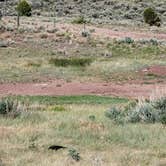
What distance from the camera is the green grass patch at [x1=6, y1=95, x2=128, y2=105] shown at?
74.2 feet

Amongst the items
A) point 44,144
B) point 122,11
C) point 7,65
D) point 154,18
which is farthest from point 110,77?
point 122,11

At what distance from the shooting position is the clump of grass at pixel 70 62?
32531mm

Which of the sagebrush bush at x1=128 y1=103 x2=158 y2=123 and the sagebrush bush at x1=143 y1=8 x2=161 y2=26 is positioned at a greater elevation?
the sagebrush bush at x1=128 y1=103 x2=158 y2=123

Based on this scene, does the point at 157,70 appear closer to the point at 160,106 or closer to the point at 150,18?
the point at 160,106

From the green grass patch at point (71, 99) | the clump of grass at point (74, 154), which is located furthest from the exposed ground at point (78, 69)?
the clump of grass at point (74, 154)

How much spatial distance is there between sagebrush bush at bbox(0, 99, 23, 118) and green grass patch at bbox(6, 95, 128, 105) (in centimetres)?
635

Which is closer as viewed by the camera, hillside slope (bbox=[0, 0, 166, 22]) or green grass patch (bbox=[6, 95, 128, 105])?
green grass patch (bbox=[6, 95, 128, 105])

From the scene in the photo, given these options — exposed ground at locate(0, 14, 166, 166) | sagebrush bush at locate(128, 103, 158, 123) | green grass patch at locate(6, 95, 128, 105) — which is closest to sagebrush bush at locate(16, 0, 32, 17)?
exposed ground at locate(0, 14, 166, 166)

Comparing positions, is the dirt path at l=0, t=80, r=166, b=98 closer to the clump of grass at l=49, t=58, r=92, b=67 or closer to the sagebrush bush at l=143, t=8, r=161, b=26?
the clump of grass at l=49, t=58, r=92, b=67

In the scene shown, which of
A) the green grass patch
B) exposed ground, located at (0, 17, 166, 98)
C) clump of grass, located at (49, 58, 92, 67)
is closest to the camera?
the green grass patch

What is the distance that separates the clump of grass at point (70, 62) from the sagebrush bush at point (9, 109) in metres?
16.5

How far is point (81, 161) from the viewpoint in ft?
34.6

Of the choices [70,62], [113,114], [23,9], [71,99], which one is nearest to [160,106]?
[113,114]

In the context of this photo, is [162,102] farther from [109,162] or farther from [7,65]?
[7,65]
